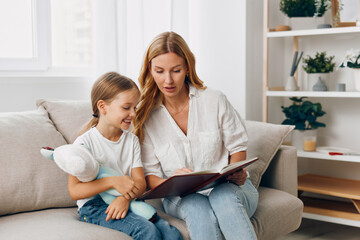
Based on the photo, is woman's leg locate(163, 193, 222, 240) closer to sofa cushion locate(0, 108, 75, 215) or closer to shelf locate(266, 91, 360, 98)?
sofa cushion locate(0, 108, 75, 215)

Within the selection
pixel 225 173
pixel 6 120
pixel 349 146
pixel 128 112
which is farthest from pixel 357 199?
pixel 6 120

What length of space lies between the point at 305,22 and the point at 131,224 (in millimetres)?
1827

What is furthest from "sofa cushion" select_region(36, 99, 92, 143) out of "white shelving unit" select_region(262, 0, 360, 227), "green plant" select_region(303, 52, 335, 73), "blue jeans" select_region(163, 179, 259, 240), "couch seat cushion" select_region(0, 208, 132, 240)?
"green plant" select_region(303, 52, 335, 73)

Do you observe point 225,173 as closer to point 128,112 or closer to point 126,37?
point 128,112

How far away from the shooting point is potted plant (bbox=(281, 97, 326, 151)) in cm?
274

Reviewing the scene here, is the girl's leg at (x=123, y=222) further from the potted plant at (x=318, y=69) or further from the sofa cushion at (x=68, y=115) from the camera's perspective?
the potted plant at (x=318, y=69)

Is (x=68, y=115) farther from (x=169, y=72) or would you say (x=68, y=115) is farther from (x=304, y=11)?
(x=304, y=11)

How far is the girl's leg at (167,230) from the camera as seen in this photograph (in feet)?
5.13

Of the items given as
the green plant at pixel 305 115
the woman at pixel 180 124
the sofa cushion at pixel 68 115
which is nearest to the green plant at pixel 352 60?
the green plant at pixel 305 115

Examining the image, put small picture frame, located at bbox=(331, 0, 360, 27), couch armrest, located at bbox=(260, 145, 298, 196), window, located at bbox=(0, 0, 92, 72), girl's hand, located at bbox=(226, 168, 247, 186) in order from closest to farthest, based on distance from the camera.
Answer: girl's hand, located at bbox=(226, 168, 247, 186) < couch armrest, located at bbox=(260, 145, 298, 196) < window, located at bbox=(0, 0, 92, 72) < small picture frame, located at bbox=(331, 0, 360, 27)

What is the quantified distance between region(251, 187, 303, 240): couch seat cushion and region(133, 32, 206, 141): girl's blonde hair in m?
0.56

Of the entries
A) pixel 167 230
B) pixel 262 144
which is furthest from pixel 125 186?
pixel 262 144

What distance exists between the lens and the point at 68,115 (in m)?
2.05

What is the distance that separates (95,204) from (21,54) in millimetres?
1179
